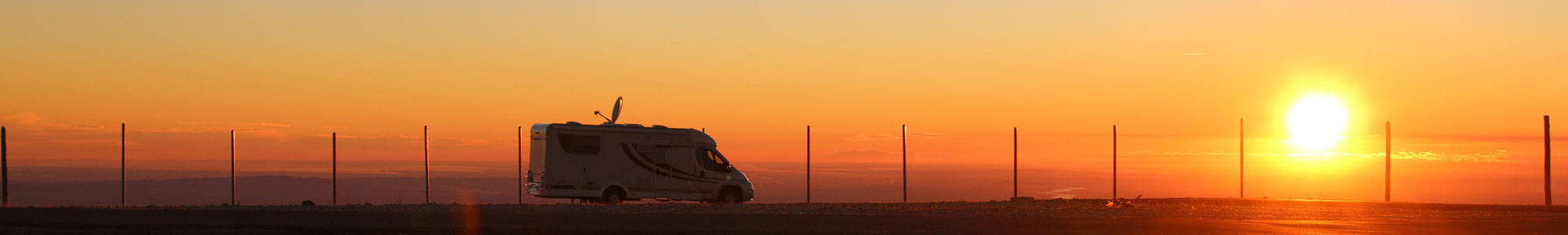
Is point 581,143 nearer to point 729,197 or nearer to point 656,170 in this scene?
point 656,170

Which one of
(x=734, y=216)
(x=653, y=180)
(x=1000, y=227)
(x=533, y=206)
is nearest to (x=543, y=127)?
(x=653, y=180)

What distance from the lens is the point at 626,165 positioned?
29391 mm

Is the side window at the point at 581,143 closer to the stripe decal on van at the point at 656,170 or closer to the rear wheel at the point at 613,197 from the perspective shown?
the stripe decal on van at the point at 656,170

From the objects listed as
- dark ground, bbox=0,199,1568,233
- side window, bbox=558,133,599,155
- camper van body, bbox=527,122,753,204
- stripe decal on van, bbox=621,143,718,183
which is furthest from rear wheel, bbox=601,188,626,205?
dark ground, bbox=0,199,1568,233

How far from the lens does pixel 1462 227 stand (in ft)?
70.0

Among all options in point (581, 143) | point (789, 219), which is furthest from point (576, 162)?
point (789, 219)

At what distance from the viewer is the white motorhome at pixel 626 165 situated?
29.0 metres

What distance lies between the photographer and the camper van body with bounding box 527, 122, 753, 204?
29.0 metres

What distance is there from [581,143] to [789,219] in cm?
840

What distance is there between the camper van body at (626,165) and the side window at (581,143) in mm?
16

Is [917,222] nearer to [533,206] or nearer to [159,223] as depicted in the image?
[533,206]

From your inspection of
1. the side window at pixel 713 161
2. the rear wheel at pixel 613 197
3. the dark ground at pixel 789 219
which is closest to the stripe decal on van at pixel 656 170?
the side window at pixel 713 161

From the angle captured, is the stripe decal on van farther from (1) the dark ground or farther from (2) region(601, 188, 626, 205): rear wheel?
(1) the dark ground

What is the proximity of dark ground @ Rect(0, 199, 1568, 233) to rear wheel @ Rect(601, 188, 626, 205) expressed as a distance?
2.77 metres
